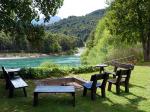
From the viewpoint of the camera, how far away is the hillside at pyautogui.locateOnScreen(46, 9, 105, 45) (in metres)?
165

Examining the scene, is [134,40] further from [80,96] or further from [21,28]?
[80,96]

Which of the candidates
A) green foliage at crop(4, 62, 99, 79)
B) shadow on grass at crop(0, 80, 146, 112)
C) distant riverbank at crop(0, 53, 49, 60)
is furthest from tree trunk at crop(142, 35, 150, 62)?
distant riverbank at crop(0, 53, 49, 60)

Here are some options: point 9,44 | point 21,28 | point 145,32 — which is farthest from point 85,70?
point 9,44

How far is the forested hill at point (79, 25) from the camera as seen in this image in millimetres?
165125

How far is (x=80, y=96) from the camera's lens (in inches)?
452

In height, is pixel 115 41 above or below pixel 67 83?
above

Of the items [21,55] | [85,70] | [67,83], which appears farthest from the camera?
[21,55]

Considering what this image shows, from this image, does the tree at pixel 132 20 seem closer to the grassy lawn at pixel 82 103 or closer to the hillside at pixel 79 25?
Result: the grassy lawn at pixel 82 103

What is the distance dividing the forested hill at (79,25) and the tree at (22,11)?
470 ft

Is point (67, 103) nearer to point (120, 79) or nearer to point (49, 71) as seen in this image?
point (120, 79)

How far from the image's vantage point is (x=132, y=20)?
2936 cm

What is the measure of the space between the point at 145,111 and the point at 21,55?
328 ft

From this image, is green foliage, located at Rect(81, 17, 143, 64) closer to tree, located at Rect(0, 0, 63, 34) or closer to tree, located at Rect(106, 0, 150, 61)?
tree, located at Rect(106, 0, 150, 61)

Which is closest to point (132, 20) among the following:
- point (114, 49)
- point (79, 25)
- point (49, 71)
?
point (114, 49)
